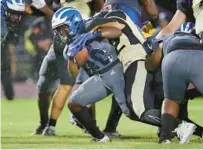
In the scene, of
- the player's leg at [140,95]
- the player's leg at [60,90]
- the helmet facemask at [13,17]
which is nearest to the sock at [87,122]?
the player's leg at [140,95]

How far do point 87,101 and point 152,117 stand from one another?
546mm

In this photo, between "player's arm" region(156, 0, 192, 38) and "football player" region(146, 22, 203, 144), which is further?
"player's arm" region(156, 0, 192, 38)

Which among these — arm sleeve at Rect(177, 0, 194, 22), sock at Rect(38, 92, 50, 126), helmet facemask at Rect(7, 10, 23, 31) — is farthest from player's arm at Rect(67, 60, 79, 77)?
helmet facemask at Rect(7, 10, 23, 31)

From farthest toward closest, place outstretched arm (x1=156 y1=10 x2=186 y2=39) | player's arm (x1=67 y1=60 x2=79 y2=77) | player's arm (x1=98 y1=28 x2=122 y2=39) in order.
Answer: outstretched arm (x1=156 y1=10 x2=186 y2=39) → player's arm (x1=67 y1=60 x2=79 y2=77) → player's arm (x1=98 y1=28 x2=122 y2=39)

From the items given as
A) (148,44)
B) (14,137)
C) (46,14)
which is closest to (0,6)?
(46,14)

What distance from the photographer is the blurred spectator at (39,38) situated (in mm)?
14820

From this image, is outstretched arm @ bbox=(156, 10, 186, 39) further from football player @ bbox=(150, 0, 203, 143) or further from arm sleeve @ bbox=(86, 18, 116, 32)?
arm sleeve @ bbox=(86, 18, 116, 32)

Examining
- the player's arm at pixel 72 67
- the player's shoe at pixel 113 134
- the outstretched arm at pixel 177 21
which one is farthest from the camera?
the player's shoe at pixel 113 134

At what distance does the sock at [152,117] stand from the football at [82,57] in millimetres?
680

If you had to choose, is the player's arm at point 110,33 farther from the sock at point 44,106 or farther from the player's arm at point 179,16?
the sock at point 44,106

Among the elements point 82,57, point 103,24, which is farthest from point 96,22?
point 82,57

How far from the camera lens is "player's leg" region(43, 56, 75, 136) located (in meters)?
9.07

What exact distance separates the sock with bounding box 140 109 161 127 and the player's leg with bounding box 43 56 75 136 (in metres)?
1.45

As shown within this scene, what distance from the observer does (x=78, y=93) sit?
7984mm
